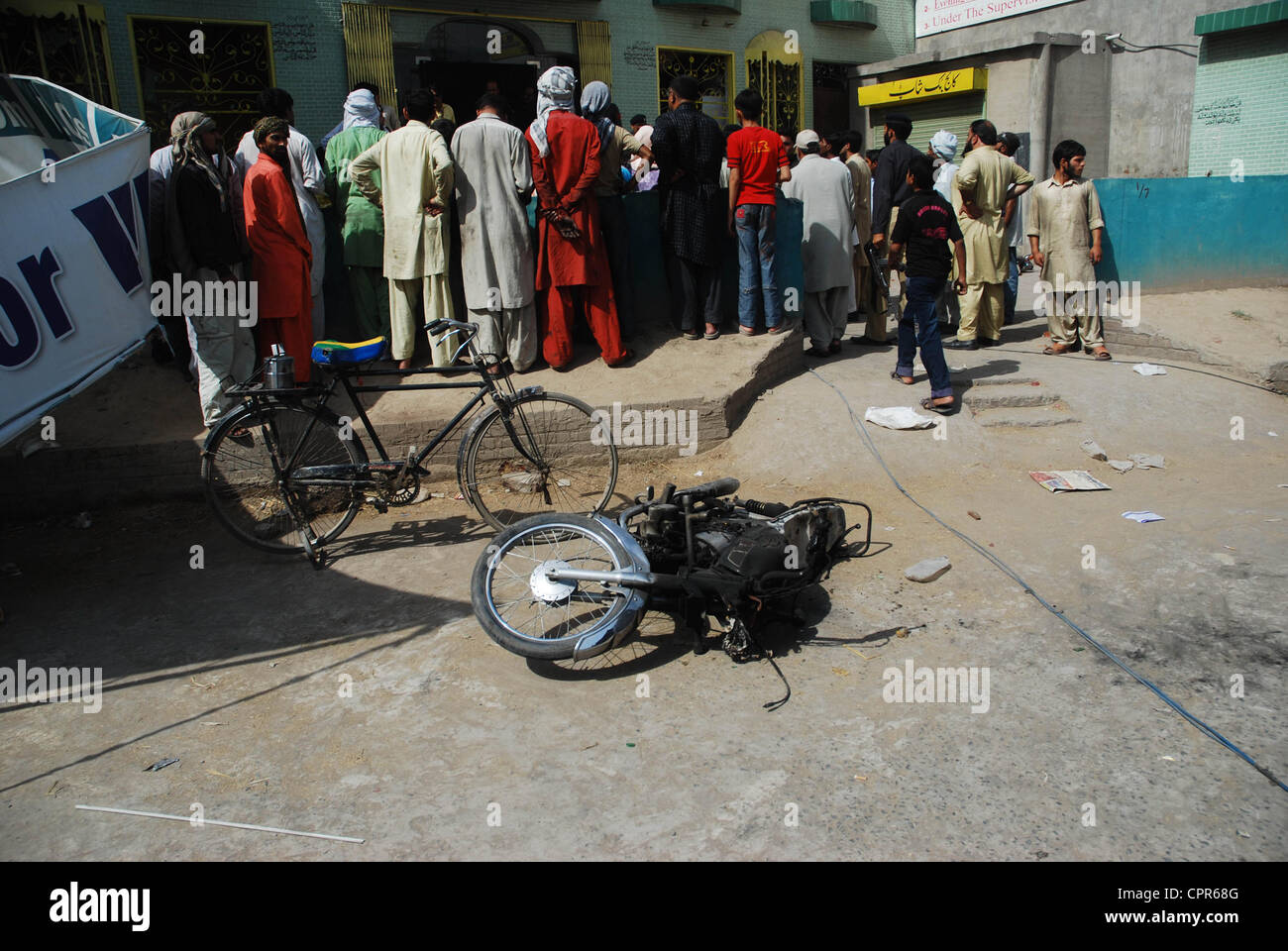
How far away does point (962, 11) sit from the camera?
1783 cm

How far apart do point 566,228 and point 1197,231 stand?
736 centimetres

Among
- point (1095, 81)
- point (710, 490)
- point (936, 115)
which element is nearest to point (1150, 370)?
point (710, 490)

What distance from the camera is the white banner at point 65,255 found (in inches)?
163

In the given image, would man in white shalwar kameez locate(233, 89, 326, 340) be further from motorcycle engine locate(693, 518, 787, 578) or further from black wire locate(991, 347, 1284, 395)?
black wire locate(991, 347, 1284, 395)

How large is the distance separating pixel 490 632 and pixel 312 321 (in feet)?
12.9

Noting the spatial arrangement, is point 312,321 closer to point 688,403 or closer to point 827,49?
point 688,403

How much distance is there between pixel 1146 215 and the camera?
998 cm

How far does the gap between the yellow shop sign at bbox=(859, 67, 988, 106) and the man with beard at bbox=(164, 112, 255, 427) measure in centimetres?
1394

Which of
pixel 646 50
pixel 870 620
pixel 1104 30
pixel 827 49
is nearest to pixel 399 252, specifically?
pixel 870 620

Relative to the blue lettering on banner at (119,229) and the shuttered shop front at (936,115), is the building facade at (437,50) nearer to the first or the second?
the shuttered shop front at (936,115)

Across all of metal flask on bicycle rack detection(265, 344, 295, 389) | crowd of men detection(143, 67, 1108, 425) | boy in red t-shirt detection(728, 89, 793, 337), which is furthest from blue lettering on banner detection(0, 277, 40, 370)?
boy in red t-shirt detection(728, 89, 793, 337)

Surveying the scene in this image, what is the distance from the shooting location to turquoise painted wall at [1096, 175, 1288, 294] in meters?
9.91

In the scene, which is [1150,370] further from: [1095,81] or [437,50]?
[1095,81]

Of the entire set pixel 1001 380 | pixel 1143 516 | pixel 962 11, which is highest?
pixel 962 11
